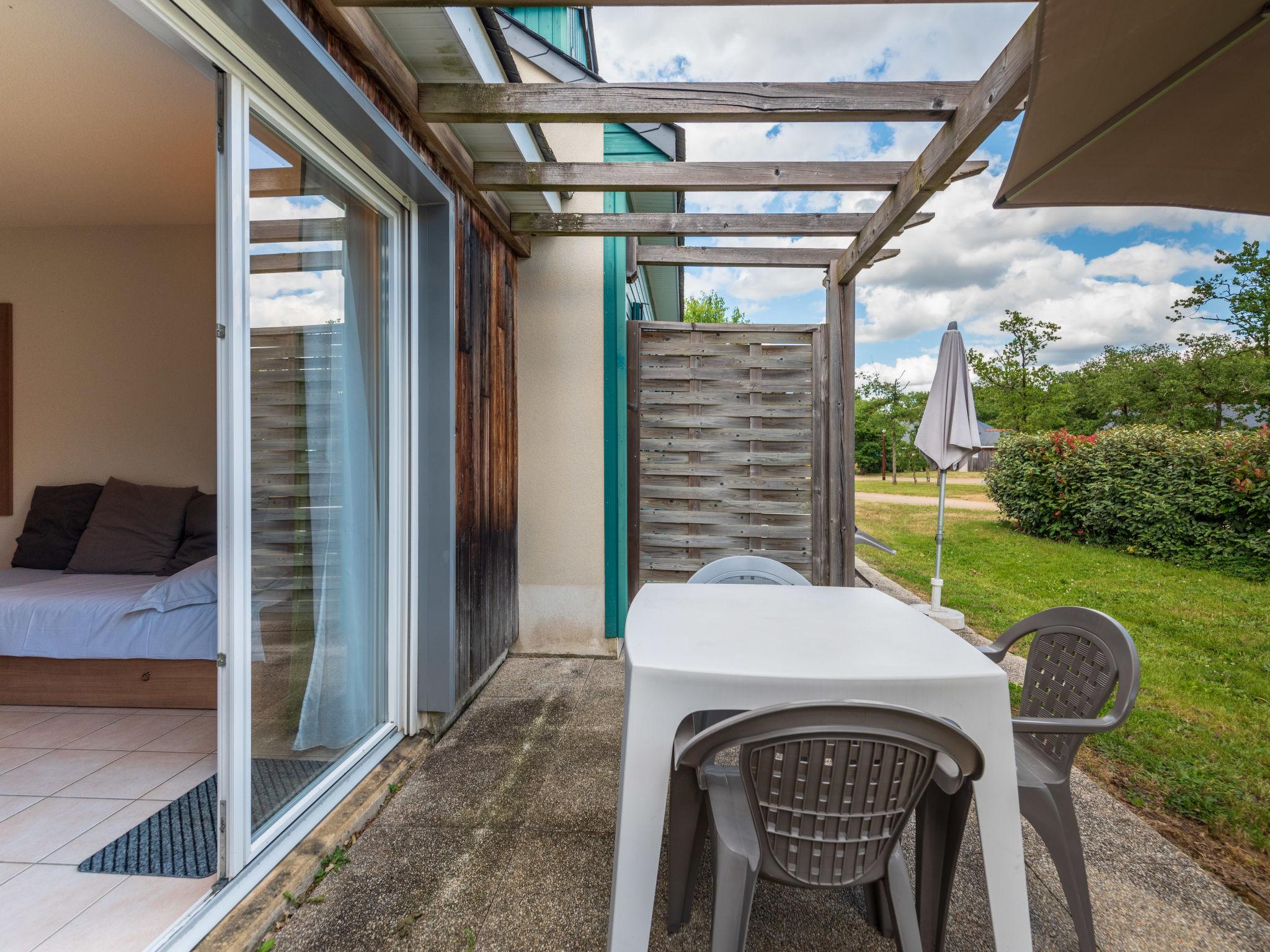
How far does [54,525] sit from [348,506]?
281 cm

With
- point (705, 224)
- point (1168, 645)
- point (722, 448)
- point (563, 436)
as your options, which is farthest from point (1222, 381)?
point (563, 436)

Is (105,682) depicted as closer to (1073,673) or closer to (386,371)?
(386,371)

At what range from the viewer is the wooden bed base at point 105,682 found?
281 cm

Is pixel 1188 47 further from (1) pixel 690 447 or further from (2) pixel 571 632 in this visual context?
(2) pixel 571 632

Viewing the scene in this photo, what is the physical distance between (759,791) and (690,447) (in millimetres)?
3013

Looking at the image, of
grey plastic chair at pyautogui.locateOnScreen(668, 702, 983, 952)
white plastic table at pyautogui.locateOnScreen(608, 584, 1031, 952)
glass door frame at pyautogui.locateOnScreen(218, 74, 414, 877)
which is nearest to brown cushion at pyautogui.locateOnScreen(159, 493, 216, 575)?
glass door frame at pyautogui.locateOnScreen(218, 74, 414, 877)

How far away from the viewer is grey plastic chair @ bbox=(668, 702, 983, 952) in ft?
3.47

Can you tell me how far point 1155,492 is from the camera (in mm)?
7121

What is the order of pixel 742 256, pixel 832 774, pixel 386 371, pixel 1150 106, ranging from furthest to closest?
1. pixel 742 256
2. pixel 386 371
3. pixel 1150 106
4. pixel 832 774

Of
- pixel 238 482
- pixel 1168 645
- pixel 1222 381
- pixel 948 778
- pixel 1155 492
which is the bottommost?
pixel 1168 645

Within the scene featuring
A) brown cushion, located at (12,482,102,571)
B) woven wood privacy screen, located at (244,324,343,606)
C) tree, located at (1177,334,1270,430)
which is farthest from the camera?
tree, located at (1177,334,1270,430)

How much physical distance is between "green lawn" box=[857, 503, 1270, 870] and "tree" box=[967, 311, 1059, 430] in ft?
35.6

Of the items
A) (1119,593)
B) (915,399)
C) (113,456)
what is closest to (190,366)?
(113,456)

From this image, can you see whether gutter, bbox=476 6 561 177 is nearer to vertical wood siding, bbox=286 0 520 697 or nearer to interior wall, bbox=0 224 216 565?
vertical wood siding, bbox=286 0 520 697
